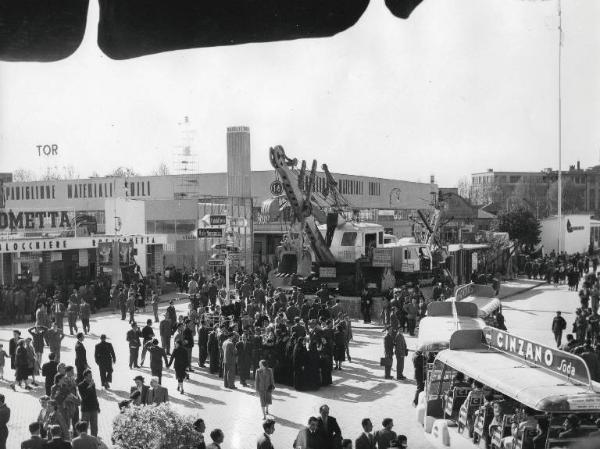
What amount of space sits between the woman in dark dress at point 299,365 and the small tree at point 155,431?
581 cm

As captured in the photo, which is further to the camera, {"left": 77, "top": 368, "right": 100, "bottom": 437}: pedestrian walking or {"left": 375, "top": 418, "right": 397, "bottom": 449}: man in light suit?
{"left": 77, "top": 368, "right": 100, "bottom": 437}: pedestrian walking

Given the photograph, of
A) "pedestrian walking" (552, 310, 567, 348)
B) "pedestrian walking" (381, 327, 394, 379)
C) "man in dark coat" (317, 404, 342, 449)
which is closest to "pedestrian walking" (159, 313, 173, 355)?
"pedestrian walking" (381, 327, 394, 379)

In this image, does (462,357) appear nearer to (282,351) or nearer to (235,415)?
(235,415)

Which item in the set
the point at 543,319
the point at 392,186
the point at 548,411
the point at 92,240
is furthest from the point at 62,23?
the point at 392,186

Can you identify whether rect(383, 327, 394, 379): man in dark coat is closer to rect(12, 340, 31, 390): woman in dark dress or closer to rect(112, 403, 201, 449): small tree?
rect(12, 340, 31, 390): woman in dark dress

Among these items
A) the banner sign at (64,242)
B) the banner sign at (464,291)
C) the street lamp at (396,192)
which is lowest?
the banner sign at (464,291)

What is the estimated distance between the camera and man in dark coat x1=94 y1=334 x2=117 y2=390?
41.9 feet

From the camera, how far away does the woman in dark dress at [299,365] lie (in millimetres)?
13225

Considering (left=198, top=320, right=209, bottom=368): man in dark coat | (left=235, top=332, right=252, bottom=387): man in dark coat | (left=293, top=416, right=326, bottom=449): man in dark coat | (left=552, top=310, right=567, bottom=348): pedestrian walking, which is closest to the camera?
(left=293, top=416, right=326, bottom=449): man in dark coat

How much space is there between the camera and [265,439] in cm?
752

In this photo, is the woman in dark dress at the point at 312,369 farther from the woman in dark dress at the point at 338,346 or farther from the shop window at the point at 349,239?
the shop window at the point at 349,239

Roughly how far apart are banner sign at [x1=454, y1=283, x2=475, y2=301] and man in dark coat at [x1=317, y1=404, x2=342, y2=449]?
8.60 metres

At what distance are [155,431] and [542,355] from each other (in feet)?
15.3

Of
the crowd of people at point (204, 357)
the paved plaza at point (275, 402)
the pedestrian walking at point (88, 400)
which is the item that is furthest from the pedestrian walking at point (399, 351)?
the pedestrian walking at point (88, 400)
